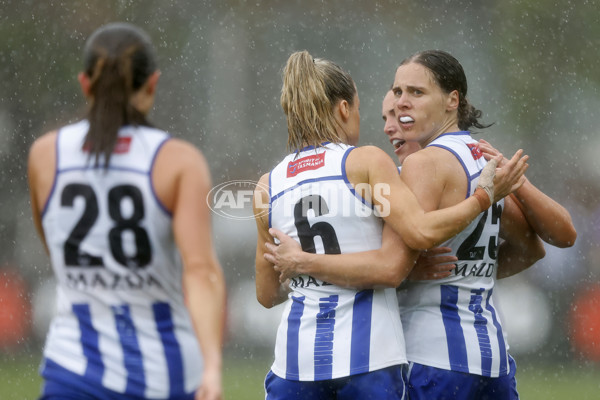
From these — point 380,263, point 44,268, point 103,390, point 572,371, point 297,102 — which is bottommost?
point 572,371

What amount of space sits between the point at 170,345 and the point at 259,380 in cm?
954

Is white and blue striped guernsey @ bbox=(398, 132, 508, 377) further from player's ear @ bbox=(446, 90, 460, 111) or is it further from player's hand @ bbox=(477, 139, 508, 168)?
player's ear @ bbox=(446, 90, 460, 111)

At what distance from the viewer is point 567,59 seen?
17.3m

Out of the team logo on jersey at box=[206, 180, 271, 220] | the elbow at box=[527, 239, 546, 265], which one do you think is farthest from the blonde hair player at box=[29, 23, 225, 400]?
the team logo on jersey at box=[206, 180, 271, 220]

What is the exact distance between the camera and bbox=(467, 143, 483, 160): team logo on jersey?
3925 mm

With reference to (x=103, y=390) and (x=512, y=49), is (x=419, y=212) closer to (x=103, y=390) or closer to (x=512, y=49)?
(x=103, y=390)

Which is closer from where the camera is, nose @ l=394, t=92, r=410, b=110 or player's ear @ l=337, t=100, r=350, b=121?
player's ear @ l=337, t=100, r=350, b=121

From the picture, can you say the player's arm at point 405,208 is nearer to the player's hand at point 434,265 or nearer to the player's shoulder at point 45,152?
the player's hand at point 434,265

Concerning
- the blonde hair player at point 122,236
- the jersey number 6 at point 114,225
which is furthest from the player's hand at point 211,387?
the jersey number 6 at point 114,225

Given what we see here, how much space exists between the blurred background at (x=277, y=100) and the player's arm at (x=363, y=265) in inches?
343

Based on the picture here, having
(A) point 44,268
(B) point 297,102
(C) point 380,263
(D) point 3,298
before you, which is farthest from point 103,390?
(A) point 44,268

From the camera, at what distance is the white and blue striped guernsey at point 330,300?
360 cm

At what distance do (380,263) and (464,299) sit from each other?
17.4 inches

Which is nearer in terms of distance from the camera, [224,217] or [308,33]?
[224,217]
